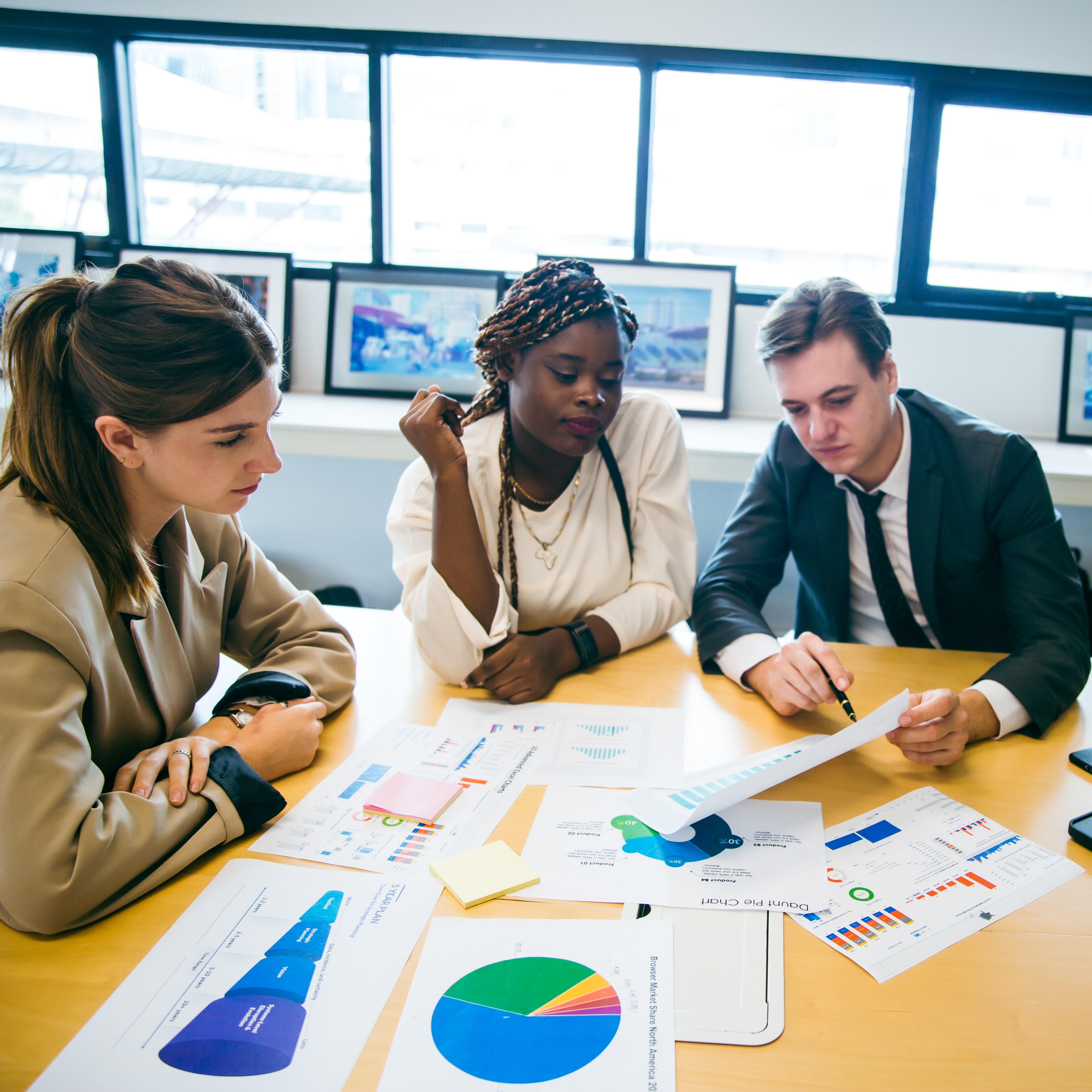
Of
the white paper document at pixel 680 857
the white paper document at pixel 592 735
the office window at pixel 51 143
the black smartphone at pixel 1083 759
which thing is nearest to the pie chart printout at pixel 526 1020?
the white paper document at pixel 680 857

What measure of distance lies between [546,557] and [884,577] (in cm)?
65

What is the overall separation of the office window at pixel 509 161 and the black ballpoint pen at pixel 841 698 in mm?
2076

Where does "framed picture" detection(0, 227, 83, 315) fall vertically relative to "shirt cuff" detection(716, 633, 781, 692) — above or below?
above

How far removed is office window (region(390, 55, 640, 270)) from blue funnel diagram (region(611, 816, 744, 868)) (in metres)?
2.34

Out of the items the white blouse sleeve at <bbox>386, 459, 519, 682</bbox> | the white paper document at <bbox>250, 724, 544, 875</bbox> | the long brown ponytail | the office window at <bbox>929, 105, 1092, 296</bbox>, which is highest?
the office window at <bbox>929, 105, 1092, 296</bbox>

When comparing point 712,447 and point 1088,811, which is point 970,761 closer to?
point 1088,811

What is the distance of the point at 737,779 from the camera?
3.09 ft

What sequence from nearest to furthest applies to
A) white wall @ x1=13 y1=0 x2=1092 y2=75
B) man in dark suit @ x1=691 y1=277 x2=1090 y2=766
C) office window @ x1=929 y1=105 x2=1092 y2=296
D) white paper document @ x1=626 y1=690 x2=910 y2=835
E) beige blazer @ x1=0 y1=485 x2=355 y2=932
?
beige blazer @ x1=0 y1=485 x2=355 y2=932, white paper document @ x1=626 y1=690 x2=910 y2=835, man in dark suit @ x1=691 y1=277 x2=1090 y2=766, white wall @ x1=13 y1=0 x2=1092 y2=75, office window @ x1=929 y1=105 x2=1092 y2=296

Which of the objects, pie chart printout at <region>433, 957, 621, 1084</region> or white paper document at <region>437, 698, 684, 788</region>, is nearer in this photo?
pie chart printout at <region>433, 957, 621, 1084</region>

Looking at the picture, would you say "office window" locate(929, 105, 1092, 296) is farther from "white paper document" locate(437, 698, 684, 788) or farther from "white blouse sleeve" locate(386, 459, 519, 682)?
"white paper document" locate(437, 698, 684, 788)

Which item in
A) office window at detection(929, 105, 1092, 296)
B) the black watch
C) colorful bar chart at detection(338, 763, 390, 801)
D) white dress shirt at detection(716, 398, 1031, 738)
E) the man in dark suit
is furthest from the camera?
office window at detection(929, 105, 1092, 296)

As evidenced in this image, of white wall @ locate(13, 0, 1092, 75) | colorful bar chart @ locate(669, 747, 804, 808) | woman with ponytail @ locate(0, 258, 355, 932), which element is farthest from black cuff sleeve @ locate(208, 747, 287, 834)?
white wall @ locate(13, 0, 1092, 75)

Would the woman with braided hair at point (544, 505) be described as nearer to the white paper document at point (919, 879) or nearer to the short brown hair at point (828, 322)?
the short brown hair at point (828, 322)

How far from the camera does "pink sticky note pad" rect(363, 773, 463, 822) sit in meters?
0.92
